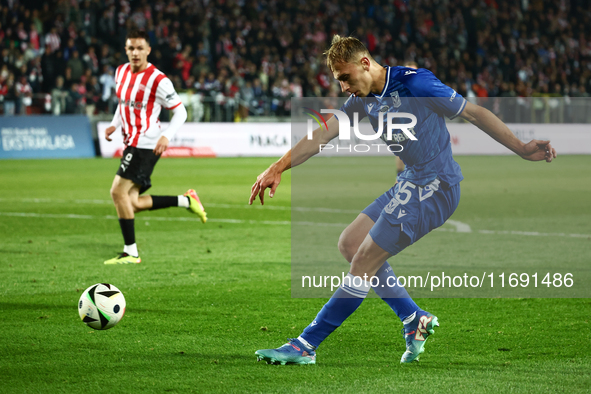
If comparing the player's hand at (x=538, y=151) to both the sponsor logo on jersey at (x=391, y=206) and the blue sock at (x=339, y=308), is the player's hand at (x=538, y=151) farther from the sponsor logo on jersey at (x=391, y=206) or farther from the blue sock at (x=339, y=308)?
the blue sock at (x=339, y=308)

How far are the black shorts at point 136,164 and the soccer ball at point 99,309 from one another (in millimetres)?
3022

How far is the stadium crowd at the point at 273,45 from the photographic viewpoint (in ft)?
72.2

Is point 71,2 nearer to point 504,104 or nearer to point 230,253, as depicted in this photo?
point 504,104

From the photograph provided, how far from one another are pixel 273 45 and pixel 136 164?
21116mm

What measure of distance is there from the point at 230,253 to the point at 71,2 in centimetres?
1892

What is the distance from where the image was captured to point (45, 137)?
21.2 m

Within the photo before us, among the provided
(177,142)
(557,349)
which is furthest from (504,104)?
(557,349)

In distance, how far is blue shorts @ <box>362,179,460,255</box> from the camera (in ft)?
12.6

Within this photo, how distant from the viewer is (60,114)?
21.1 metres

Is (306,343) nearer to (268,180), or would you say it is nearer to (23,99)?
(268,180)

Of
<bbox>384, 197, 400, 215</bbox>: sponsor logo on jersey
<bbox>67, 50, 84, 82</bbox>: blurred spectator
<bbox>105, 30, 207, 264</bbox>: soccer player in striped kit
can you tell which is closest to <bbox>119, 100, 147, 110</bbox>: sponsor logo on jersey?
<bbox>105, 30, 207, 264</bbox>: soccer player in striped kit

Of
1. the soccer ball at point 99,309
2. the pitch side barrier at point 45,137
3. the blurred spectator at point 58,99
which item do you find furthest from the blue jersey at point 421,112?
the blurred spectator at point 58,99

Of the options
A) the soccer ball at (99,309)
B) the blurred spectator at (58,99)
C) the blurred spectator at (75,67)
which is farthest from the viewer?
the blurred spectator at (75,67)

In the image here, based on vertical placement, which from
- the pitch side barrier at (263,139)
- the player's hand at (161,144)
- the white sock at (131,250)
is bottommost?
the pitch side barrier at (263,139)
